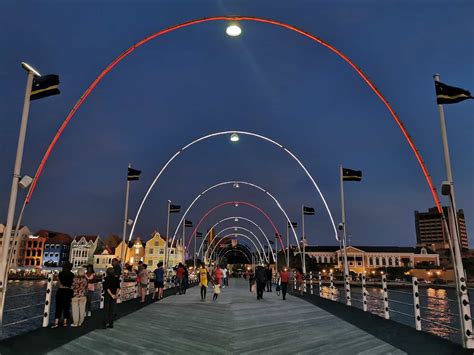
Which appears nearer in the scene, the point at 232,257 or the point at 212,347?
the point at 212,347

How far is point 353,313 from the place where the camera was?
15055 mm

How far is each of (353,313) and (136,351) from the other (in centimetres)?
973

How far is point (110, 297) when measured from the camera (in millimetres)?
11367

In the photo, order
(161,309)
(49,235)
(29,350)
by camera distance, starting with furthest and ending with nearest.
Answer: (49,235)
(161,309)
(29,350)

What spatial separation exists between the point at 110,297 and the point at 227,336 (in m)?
3.83

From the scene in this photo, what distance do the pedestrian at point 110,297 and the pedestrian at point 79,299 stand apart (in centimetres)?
63

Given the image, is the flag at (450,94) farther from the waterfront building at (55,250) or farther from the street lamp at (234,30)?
the waterfront building at (55,250)

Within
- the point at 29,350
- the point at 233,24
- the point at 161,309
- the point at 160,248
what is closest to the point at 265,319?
the point at 161,309

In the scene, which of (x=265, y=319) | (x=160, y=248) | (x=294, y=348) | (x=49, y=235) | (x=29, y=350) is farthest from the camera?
(x=49, y=235)

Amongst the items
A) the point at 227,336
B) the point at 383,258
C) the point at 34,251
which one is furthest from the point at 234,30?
the point at 383,258

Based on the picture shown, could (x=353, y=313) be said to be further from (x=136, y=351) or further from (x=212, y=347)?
(x=136, y=351)

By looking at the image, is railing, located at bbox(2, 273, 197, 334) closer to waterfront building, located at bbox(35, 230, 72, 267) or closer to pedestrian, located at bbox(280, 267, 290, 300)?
pedestrian, located at bbox(280, 267, 290, 300)

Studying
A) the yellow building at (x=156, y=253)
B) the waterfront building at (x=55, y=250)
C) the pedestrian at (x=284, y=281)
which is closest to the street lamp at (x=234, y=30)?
the pedestrian at (x=284, y=281)

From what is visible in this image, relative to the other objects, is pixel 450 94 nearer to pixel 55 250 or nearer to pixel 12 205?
pixel 12 205
